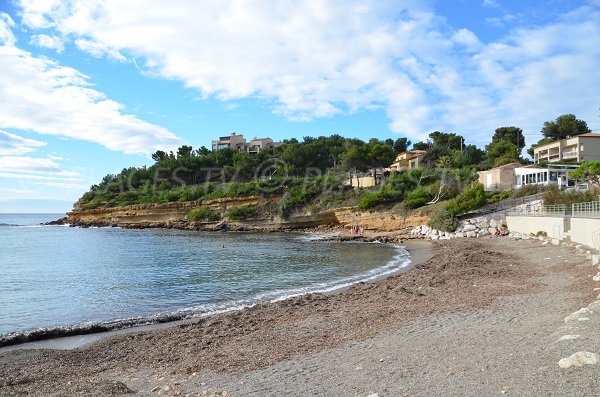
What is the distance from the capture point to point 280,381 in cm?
684

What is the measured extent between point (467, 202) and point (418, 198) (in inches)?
341

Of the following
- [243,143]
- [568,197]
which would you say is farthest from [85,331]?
[243,143]

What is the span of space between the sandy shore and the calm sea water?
3.33m

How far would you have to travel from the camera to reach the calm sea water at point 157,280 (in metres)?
14.9

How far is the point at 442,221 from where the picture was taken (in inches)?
1690

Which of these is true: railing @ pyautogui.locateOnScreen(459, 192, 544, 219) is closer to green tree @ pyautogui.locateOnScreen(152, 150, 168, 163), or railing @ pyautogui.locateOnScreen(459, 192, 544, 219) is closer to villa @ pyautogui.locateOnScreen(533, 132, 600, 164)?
villa @ pyautogui.locateOnScreen(533, 132, 600, 164)

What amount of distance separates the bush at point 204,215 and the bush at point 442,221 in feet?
127

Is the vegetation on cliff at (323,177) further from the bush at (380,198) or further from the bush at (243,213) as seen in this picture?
the bush at (243,213)

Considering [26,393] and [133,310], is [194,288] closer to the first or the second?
[133,310]

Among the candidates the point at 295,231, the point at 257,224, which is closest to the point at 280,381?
the point at 295,231

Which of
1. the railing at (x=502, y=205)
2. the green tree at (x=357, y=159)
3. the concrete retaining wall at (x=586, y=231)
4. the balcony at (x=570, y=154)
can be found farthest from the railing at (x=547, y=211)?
the green tree at (x=357, y=159)

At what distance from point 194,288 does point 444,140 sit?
81792 mm

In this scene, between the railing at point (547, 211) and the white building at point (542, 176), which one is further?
the white building at point (542, 176)

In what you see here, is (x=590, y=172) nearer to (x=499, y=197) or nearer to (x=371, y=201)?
(x=499, y=197)
